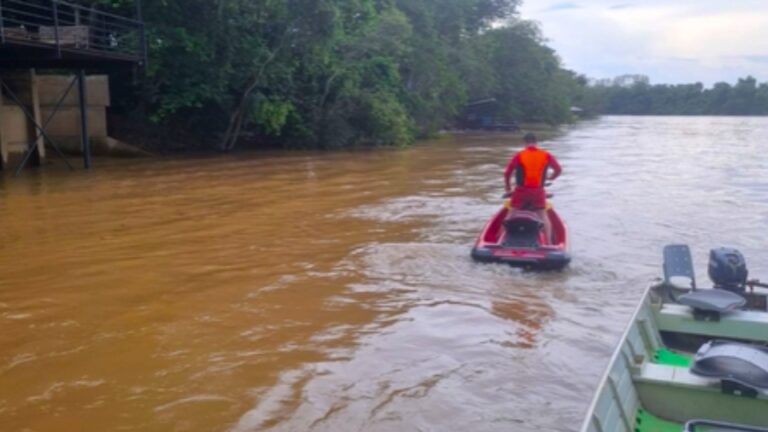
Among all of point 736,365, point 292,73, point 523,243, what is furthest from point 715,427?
point 292,73

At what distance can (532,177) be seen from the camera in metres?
9.28

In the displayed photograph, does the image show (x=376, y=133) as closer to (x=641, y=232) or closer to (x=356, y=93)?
(x=356, y=93)

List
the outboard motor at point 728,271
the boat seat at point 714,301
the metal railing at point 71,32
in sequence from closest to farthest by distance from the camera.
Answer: the boat seat at point 714,301 → the outboard motor at point 728,271 → the metal railing at point 71,32

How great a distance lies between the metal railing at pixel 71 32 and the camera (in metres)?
15.6

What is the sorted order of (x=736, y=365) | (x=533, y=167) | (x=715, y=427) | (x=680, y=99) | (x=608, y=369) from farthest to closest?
1. (x=680, y=99)
2. (x=533, y=167)
3. (x=736, y=365)
4. (x=608, y=369)
5. (x=715, y=427)

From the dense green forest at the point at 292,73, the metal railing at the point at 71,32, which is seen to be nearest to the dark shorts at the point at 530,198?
the metal railing at the point at 71,32

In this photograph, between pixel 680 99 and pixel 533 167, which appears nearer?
pixel 533 167

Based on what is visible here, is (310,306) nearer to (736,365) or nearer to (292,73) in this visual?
(736,365)

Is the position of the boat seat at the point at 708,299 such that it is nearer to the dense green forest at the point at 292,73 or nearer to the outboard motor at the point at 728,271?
the outboard motor at the point at 728,271

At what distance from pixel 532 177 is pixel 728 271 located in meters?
3.54

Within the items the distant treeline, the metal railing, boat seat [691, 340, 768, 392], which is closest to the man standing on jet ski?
boat seat [691, 340, 768, 392]

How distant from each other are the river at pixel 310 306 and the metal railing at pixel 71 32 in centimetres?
333

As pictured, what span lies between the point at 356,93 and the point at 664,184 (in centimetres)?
1497

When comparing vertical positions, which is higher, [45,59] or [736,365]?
[45,59]
